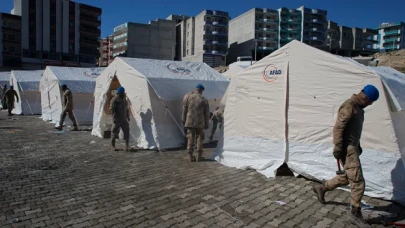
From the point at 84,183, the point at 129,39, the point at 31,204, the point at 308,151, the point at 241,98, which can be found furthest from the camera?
the point at 129,39

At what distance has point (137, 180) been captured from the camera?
5.99 meters

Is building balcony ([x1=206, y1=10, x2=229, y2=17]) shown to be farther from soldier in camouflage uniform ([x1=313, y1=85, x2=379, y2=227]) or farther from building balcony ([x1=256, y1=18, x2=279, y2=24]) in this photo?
soldier in camouflage uniform ([x1=313, y1=85, x2=379, y2=227])

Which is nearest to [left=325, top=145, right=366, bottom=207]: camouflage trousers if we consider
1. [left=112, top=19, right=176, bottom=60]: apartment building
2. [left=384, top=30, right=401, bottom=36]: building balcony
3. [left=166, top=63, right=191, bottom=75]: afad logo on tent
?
[left=166, top=63, right=191, bottom=75]: afad logo on tent

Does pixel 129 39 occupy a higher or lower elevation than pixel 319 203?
higher

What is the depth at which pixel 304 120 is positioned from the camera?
6234mm

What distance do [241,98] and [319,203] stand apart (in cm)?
320

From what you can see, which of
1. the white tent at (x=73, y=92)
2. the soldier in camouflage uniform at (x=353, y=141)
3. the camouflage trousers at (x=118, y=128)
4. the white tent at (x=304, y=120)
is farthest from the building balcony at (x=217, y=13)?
the soldier in camouflage uniform at (x=353, y=141)

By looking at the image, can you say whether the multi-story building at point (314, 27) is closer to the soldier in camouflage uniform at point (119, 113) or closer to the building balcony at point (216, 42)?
the building balcony at point (216, 42)

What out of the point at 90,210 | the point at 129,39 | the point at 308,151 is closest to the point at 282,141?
the point at 308,151

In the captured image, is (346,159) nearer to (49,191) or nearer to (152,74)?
(49,191)

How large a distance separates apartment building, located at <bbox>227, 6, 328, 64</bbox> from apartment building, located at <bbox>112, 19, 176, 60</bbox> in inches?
738

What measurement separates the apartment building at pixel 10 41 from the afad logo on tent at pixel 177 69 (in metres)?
67.6

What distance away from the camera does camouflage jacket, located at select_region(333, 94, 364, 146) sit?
4270 mm

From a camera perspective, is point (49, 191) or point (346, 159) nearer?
point (346, 159)
